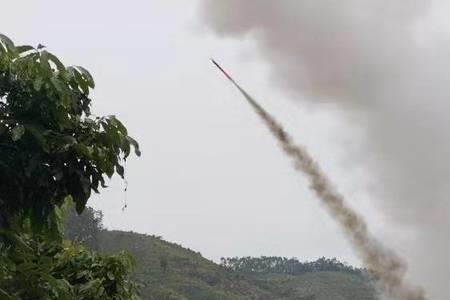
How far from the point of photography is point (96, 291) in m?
10.4

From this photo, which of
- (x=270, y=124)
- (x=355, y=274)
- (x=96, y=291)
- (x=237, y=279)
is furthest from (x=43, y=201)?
(x=355, y=274)

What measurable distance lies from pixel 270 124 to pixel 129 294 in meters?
15.3

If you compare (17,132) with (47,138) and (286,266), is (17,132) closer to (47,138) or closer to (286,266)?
(47,138)

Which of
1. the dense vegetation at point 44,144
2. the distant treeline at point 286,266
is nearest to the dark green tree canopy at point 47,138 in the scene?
the dense vegetation at point 44,144

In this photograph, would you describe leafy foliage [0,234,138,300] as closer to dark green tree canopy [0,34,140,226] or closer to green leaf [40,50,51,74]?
dark green tree canopy [0,34,140,226]

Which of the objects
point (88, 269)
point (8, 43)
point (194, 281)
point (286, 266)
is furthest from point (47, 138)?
point (286, 266)

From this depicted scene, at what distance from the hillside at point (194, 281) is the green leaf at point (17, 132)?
9357cm

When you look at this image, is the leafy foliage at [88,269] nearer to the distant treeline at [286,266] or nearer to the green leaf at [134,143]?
the green leaf at [134,143]

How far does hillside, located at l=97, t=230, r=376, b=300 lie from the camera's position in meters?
117

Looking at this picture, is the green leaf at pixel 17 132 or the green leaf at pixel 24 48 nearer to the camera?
the green leaf at pixel 17 132

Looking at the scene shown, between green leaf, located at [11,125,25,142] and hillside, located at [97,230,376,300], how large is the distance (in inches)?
3684

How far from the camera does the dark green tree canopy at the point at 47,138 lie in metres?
5.71

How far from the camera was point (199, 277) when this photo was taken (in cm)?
12875

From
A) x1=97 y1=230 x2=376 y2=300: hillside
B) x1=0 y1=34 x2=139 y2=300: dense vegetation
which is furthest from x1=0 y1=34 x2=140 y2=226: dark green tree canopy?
x1=97 y1=230 x2=376 y2=300: hillside
